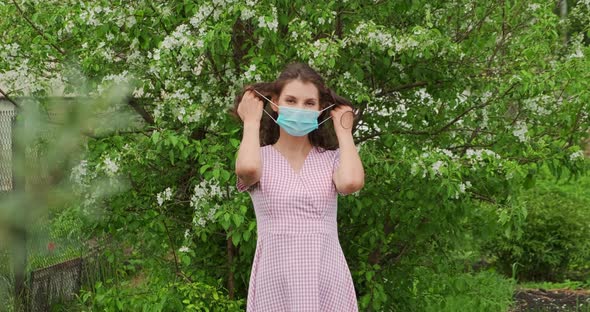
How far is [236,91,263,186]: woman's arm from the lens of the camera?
256cm

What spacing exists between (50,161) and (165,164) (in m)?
3.21

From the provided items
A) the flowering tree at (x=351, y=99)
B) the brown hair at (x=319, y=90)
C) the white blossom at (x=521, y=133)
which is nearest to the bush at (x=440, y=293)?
the flowering tree at (x=351, y=99)

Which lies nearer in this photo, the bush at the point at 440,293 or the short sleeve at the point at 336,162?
the short sleeve at the point at 336,162

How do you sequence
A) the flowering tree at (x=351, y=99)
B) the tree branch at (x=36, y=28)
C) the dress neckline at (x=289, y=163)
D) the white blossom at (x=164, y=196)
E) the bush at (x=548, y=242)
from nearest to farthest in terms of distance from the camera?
the dress neckline at (x=289, y=163) < the flowering tree at (x=351, y=99) < the white blossom at (x=164, y=196) < the tree branch at (x=36, y=28) < the bush at (x=548, y=242)

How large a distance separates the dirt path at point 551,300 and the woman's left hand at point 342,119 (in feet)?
12.9

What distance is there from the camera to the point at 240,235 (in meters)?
3.78

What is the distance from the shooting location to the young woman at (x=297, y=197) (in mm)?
2572

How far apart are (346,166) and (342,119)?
0.63 feet

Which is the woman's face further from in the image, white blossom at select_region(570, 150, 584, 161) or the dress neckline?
white blossom at select_region(570, 150, 584, 161)

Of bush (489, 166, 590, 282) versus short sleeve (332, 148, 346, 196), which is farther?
bush (489, 166, 590, 282)

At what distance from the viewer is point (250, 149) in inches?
102

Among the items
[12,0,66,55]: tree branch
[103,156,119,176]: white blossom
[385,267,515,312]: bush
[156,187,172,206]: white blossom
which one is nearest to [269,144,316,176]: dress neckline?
[103,156,119,176]: white blossom

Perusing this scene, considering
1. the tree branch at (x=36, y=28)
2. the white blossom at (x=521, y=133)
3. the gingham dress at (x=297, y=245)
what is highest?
the tree branch at (x=36, y=28)

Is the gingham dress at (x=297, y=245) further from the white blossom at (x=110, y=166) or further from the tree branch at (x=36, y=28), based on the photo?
the tree branch at (x=36, y=28)
